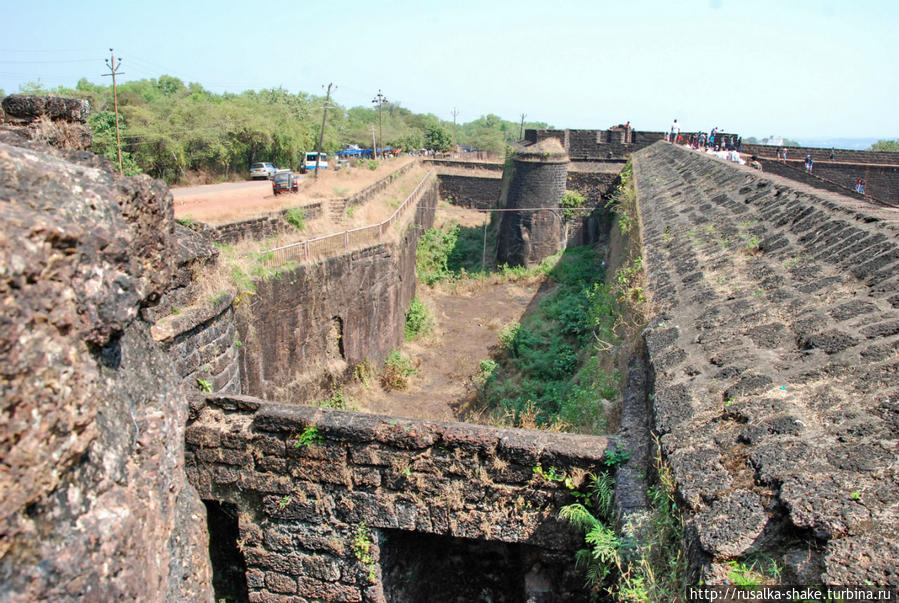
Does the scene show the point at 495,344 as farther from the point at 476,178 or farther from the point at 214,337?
the point at 476,178

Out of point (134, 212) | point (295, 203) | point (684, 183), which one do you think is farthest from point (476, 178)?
point (134, 212)

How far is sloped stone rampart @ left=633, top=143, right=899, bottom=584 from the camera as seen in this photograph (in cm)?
194

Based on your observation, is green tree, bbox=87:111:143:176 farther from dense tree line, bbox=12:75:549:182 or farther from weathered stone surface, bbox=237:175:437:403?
weathered stone surface, bbox=237:175:437:403

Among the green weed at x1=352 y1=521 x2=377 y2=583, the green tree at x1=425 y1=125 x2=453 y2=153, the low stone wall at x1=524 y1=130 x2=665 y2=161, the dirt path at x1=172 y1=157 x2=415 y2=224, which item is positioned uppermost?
the green tree at x1=425 y1=125 x2=453 y2=153

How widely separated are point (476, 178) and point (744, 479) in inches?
1160

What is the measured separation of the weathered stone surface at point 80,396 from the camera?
1.72 meters

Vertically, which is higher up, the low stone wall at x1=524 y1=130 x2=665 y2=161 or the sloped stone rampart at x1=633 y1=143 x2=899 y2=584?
the low stone wall at x1=524 y1=130 x2=665 y2=161

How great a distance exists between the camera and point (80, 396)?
1.94 meters

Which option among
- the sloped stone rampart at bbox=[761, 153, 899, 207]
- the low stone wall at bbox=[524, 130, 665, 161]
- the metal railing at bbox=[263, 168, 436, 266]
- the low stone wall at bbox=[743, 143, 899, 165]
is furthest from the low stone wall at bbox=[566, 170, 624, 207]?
the metal railing at bbox=[263, 168, 436, 266]

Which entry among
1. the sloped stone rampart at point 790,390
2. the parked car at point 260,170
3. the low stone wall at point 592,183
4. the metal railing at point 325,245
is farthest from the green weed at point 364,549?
the parked car at point 260,170

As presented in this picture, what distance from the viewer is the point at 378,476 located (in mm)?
3762

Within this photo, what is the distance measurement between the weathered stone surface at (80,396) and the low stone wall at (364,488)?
1.18m

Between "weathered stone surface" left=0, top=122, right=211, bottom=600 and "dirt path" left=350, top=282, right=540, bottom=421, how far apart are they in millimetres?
7490

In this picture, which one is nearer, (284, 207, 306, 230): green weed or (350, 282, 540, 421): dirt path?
(350, 282, 540, 421): dirt path
